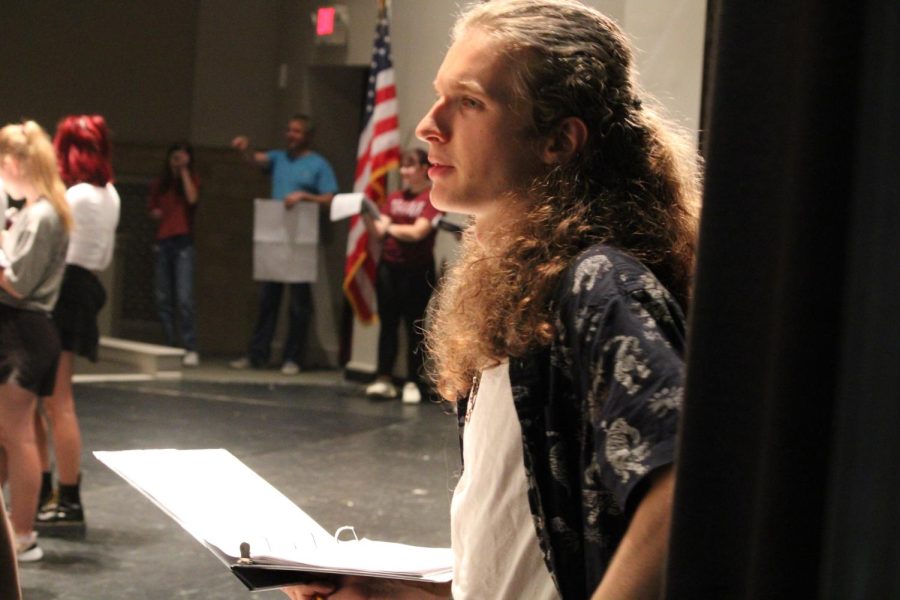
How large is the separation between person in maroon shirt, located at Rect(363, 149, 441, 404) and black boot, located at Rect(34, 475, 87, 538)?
149 inches

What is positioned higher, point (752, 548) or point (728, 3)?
point (728, 3)

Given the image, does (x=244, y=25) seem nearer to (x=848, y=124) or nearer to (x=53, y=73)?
(x=53, y=73)

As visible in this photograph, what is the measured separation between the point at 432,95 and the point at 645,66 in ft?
7.96

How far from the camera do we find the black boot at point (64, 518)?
4.42 m

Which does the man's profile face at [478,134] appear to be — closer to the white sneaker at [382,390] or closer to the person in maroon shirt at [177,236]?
the white sneaker at [382,390]

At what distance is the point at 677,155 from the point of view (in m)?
1.28

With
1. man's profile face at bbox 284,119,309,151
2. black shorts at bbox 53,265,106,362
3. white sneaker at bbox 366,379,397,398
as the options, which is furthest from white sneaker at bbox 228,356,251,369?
black shorts at bbox 53,265,106,362

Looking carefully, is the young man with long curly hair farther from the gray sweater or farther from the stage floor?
the gray sweater

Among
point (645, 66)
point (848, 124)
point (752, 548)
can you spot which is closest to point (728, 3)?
point (848, 124)

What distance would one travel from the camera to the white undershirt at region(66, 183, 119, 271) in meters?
4.48

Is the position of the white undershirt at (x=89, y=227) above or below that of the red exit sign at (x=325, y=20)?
below

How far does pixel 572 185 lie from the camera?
1197 millimetres

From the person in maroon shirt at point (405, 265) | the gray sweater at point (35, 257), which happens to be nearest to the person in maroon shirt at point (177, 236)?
the person in maroon shirt at point (405, 265)

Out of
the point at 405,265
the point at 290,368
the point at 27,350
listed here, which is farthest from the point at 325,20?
the point at 27,350
